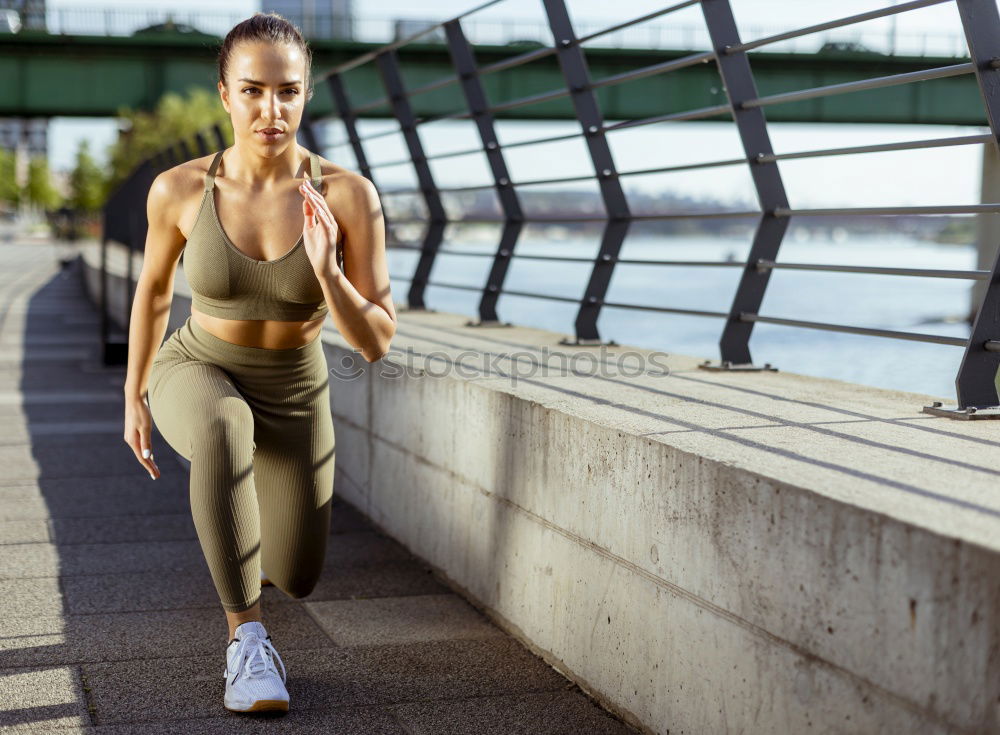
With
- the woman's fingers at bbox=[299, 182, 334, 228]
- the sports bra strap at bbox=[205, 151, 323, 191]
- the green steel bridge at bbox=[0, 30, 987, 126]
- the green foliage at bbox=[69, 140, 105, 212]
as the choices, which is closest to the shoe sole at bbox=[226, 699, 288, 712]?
the woman's fingers at bbox=[299, 182, 334, 228]

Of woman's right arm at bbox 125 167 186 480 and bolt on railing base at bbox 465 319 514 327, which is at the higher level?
woman's right arm at bbox 125 167 186 480

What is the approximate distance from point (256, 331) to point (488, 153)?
4.29 metres

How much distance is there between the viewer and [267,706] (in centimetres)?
325

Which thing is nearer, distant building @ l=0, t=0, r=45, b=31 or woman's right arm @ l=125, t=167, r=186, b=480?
woman's right arm @ l=125, t=167, r=186, b=480

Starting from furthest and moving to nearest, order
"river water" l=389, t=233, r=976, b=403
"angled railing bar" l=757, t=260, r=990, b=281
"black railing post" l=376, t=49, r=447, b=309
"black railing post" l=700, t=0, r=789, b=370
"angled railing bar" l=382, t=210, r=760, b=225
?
"river water" l=389, t=233, r=976, b=403 → "black railing post" l=376, t=49, r=447, b=309 → "angled railing bar" l=382, t=210, r=760, b=225 → "black railing post" l=700, t=0, r=789, b=370 → "angled railing bar" l=757, t=260, r=990, b=281

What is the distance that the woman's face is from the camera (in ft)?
10.7

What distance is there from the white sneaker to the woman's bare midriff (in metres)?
0.75

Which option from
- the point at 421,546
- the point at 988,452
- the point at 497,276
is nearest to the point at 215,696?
the point at 421,546

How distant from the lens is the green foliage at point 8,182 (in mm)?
132000

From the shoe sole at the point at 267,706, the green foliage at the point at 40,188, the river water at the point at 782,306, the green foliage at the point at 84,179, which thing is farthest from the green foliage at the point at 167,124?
the green foliage at the point at 40,188

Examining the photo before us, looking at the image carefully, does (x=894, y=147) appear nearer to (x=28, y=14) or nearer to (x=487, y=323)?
(x=487, y=323)

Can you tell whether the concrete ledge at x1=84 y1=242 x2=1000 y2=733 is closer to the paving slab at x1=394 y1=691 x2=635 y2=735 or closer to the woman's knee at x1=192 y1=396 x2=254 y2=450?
the paving slab at x1=394 y1=691 x2=635 y2=735

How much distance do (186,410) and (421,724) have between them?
3.27 ft

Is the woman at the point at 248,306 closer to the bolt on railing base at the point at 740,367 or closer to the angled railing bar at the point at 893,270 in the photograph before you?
the angled railing bar at the point at 893,270
